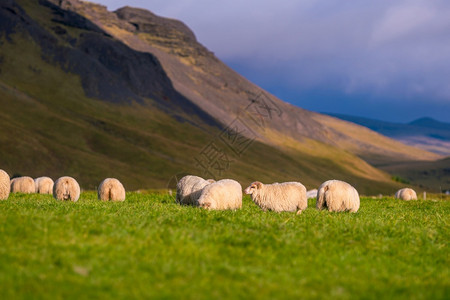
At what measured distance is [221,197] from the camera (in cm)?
1962

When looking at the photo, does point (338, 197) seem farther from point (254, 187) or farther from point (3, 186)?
point (3, 186)

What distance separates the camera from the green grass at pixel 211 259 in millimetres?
8398

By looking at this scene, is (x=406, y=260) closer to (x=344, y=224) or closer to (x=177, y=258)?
(x=344, y=224)

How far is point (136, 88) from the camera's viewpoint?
169500 mm

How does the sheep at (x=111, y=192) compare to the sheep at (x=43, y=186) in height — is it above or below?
above

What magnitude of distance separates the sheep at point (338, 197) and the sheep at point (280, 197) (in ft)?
3.29

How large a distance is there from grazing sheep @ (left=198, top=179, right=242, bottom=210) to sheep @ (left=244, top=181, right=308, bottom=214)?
2.73 feet

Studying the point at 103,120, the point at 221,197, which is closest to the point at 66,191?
the point at 221,197

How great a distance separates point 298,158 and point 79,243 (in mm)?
182926

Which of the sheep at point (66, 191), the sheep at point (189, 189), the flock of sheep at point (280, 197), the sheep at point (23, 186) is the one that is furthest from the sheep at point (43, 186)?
the flock of sheep at point (280, 197)

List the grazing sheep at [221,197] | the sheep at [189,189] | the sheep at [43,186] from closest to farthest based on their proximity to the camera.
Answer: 1. the grazing sheep at [221,197]
2. the sheep at [189,189]
3. the sheep at [43,186]

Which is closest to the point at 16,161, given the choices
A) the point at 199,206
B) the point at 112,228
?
the point at 199,206

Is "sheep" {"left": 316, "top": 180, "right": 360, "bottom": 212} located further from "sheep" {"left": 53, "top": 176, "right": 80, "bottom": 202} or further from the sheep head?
"sheep" {"left": 53, "top": 176, "right": 80, "bottom": 202}

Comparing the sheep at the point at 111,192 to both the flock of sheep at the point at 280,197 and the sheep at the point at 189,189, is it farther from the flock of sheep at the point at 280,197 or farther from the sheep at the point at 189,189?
the flock of sheep at the point at 280,197
